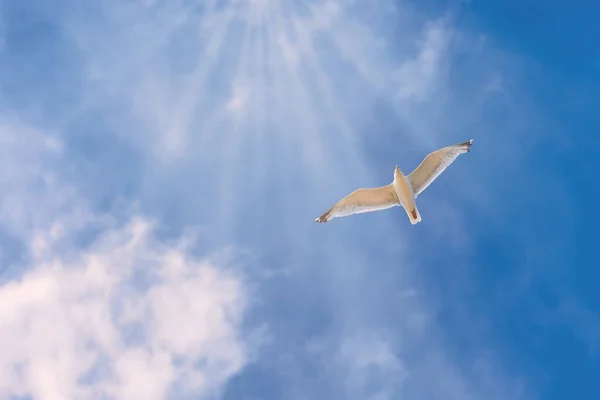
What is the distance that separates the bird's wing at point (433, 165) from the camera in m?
29.6

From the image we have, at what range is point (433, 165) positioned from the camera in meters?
30.0

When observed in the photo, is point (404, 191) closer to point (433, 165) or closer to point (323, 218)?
point (433, 165)

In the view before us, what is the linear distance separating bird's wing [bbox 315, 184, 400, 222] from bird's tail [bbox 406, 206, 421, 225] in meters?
0.94

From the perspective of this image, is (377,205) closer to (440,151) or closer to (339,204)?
(339,204)

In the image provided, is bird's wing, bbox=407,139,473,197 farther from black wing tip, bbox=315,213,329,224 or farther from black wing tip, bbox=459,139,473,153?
black wing tip, bbox=315,213,329,224

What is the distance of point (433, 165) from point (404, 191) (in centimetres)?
170

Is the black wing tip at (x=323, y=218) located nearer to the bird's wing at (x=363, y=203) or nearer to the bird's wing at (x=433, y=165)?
the bird's wing at (x=363, y=203)

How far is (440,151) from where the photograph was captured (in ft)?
97.2

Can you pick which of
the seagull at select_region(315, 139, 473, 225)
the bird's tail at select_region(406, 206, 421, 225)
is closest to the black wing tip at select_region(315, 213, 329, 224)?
the seagull at select_region(315, 139, 473, 225)

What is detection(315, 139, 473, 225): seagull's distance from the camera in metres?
29.7

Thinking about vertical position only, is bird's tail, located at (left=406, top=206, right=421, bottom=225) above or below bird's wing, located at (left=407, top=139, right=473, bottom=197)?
below

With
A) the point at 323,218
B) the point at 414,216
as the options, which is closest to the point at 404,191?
the point at 414,216

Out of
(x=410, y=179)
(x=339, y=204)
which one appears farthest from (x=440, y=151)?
(x=339, y=204)

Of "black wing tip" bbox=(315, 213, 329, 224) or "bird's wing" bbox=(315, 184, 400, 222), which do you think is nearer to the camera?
"bird's wing" bbox=(315, 184, 400, 222)
